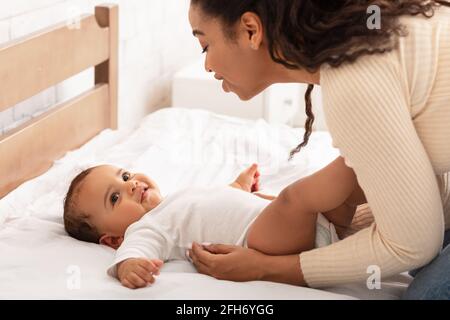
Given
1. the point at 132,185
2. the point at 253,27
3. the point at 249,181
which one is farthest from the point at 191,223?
the point at 253,27

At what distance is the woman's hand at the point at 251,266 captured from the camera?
116 cm

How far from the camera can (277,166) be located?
192 cm

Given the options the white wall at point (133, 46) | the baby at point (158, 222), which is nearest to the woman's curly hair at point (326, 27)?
the baby at point (158, 222)

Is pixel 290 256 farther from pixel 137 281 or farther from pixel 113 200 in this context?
pixel 113 200

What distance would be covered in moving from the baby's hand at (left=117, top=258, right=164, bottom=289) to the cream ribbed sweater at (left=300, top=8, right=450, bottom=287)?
327 millimetres

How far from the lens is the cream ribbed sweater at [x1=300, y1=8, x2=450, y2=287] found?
995 mm

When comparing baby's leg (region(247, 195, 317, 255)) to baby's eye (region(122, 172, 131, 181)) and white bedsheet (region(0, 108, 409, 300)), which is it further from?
baby's eye (region(122, 172, 131, 181))

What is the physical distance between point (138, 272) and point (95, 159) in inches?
31.0

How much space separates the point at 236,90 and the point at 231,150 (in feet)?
2.80

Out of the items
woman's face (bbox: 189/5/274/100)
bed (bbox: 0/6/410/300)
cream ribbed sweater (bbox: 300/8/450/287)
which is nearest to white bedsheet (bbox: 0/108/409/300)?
bed (bbox: 0/6/410/300)

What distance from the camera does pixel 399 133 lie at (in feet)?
3.26

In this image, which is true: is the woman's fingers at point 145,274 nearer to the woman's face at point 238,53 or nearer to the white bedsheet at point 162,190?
the white bedsheet at point 162,190

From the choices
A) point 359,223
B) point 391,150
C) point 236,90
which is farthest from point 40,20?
point 391,150
